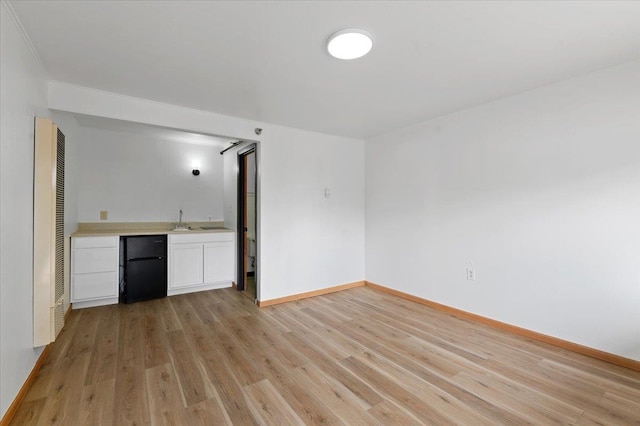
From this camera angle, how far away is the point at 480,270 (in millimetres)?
3123

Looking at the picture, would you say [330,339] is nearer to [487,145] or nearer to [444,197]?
[444,197]

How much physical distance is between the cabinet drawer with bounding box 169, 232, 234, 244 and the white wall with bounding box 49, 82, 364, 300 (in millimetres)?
475

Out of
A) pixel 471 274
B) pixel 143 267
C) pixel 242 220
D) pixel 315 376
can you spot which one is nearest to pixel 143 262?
pixel 143 267

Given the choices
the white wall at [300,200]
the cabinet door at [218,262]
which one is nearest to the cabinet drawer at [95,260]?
the cabinet door at [218,262]

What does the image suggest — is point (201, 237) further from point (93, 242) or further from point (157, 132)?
point (157, 132)

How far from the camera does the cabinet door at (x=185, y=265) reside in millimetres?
4031

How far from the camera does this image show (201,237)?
168 inches

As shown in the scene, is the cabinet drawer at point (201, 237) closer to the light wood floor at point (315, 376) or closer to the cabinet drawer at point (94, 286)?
the cabinet drawer at point (94, 286)

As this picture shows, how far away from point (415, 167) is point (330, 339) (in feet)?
7.97

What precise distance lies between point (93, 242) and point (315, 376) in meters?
3.26

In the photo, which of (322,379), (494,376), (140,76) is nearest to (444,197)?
(494,376)

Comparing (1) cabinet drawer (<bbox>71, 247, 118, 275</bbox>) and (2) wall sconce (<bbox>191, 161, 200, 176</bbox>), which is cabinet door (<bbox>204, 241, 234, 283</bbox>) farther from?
(2) wall sconce (<bbox>191, 161, 200, 176</bbox>)

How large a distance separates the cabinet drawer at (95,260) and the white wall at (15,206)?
5.42ft

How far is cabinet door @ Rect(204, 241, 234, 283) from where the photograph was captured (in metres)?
4.29
